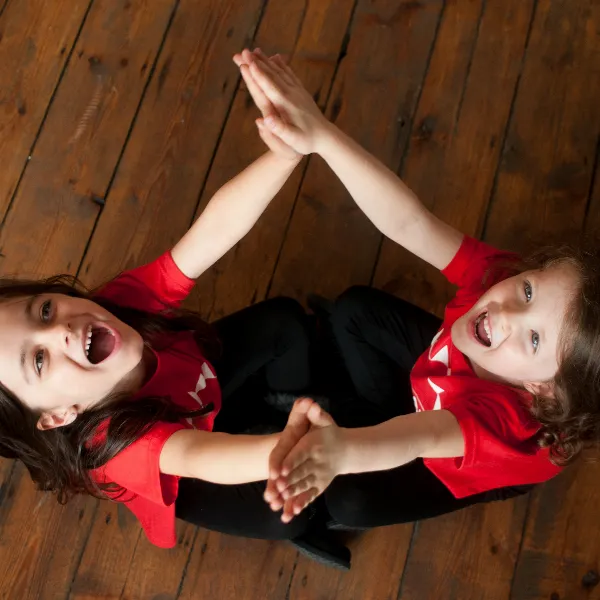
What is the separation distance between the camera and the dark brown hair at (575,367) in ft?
2.48

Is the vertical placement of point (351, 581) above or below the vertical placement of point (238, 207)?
below

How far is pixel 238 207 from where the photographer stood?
2.94ft

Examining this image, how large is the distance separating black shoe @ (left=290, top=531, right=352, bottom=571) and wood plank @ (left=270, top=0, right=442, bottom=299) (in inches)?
17.9

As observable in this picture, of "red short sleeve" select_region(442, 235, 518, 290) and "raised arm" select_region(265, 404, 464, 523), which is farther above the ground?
"red short sleeve" select_region(442, 235, 518, 290)

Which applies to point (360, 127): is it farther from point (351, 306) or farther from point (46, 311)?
point (46, 311)

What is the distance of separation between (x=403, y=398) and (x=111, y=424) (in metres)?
0.51

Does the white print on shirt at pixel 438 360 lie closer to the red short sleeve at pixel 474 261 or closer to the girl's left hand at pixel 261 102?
the red short sleeve at pixel 474 261

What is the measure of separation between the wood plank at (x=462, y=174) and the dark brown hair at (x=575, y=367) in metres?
0.31

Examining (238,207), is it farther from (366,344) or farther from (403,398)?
(403,398)

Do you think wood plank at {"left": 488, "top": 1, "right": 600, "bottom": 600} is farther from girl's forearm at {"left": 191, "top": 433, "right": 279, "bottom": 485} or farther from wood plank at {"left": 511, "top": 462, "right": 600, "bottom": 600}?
girl's forearm at {"left": 191, "top": 433, "right": 279, "bottom": 485}

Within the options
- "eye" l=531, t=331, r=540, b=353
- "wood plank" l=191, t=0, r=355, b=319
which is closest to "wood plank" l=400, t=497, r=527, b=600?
"eye" l=531, t=331, r=540, b=353

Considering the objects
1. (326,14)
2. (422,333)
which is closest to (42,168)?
(326,14)

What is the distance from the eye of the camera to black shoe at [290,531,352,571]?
1.04 m

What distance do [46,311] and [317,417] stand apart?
0.41 metres
